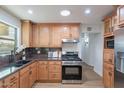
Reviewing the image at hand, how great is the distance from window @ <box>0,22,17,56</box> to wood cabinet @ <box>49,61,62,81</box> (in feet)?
4.51

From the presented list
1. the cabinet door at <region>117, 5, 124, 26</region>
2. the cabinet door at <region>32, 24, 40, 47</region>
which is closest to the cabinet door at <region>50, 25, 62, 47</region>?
the cabinet door at <region>32, 24, 40, 47</region>

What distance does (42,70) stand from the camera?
17.5 feet

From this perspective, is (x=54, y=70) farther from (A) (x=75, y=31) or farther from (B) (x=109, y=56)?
(B) (x=109, y=56)

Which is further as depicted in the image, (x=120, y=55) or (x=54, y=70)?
(x=54, y=70)

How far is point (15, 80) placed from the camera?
9.77 feet

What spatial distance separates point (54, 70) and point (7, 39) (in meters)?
1.86

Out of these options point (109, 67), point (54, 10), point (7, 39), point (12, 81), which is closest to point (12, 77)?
point (12, 81)

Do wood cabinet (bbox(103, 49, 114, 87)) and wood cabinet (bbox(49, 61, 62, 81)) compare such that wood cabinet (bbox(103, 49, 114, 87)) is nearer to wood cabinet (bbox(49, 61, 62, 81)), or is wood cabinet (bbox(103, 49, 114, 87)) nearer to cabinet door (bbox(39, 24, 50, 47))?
wood cabinet (bbox(49, 61, 62, 81))

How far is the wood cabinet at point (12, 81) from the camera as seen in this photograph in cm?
247

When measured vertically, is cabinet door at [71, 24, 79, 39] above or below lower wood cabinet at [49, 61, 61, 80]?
above

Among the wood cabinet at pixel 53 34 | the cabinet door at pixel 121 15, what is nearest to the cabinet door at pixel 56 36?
the wood cabinet at pixel 53 34

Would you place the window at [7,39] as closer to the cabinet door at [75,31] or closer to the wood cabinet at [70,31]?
the wood cabinet at [70,31]

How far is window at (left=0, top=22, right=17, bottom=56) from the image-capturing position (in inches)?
159
